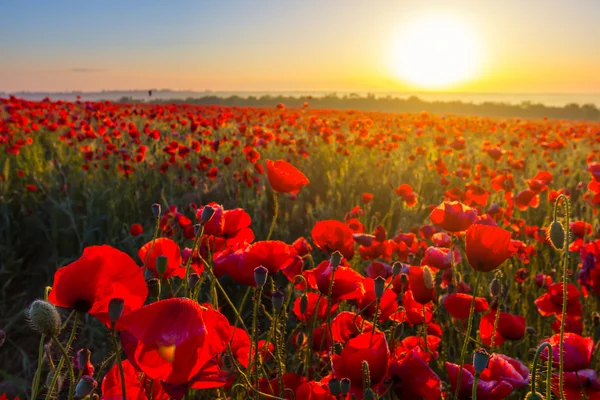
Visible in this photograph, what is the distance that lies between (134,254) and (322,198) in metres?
1.96

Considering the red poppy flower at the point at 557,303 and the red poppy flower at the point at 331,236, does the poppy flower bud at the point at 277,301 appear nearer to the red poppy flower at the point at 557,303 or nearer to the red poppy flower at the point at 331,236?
the red poppy flower at the point at 331,236

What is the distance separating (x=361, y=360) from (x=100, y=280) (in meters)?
0.49

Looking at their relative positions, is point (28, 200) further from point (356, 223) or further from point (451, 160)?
point (451, 160)

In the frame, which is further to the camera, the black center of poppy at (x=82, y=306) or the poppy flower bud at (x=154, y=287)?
the poppy flower bud at (x=154, y=287)

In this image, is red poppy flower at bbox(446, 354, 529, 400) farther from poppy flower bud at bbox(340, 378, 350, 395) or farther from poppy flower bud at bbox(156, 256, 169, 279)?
poppy flower bud at bbox(156, 256, 169, 279)

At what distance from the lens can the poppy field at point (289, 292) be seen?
82cm

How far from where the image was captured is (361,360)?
95cm

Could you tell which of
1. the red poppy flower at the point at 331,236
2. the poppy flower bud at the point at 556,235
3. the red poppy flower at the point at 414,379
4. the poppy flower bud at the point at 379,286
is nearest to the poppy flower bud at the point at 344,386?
the red poppy flower at the point at 414,379

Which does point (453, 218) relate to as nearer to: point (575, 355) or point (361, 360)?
point (575, 355)

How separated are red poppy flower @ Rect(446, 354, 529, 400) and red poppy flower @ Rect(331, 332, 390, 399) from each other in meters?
0.19

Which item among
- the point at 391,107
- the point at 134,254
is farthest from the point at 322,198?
the point at 391,107

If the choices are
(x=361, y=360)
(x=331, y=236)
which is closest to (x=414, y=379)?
(x=361, y=360)

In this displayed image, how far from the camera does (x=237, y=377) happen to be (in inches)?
51.6

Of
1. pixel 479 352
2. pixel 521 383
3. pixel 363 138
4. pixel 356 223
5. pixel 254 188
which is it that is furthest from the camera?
pixel 363 138
